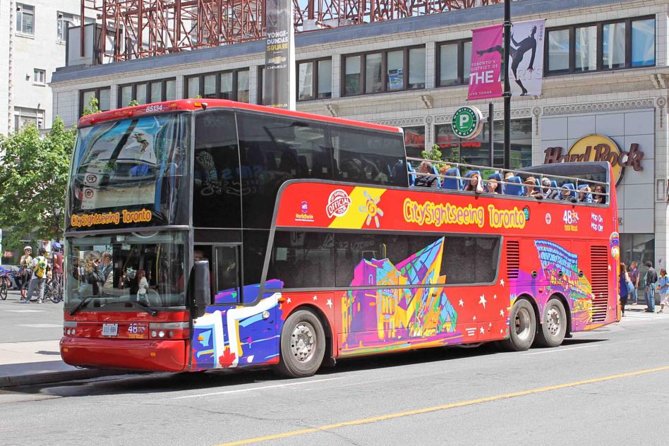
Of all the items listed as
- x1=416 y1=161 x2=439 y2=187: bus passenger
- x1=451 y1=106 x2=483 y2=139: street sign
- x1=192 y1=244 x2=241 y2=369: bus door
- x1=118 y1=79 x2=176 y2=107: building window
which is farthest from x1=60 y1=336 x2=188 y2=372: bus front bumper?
x1=118 y1=79 x2=176 y2=107: building window

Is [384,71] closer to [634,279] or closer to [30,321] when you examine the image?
[634,279]

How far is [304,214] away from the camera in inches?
600

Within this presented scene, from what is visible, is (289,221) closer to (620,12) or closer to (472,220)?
(472,220)

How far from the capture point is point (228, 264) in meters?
14.1

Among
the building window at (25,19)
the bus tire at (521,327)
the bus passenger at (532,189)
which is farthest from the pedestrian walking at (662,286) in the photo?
the building window at (25,19)

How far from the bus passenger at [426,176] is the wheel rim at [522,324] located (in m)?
3.91

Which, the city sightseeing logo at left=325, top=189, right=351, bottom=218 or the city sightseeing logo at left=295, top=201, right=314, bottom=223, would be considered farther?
the city sightseeing logo at left=325, top=189, right=351, bottom=218

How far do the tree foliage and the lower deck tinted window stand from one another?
32.5 meters

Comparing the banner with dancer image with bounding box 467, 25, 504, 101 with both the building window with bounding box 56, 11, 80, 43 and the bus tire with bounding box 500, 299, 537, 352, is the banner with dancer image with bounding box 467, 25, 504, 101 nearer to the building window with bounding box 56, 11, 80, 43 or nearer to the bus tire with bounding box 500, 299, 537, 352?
the bus tire with bounding box 500, 299, 537, 352

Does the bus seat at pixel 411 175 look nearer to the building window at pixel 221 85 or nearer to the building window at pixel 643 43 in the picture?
the building window at pixel 643 43

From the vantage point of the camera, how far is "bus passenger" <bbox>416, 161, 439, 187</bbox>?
1773 centimetres

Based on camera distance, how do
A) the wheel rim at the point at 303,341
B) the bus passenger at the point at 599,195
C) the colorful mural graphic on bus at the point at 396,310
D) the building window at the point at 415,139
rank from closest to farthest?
the colorful mural graphic on bus at the point at 396,310
the wheel rim at the point at 303,341
the bus passenger at the point at 599,195
the building window at the point at 415,139

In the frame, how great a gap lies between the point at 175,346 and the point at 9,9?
6553 cm

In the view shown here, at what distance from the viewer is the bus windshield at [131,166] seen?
13.6 m
